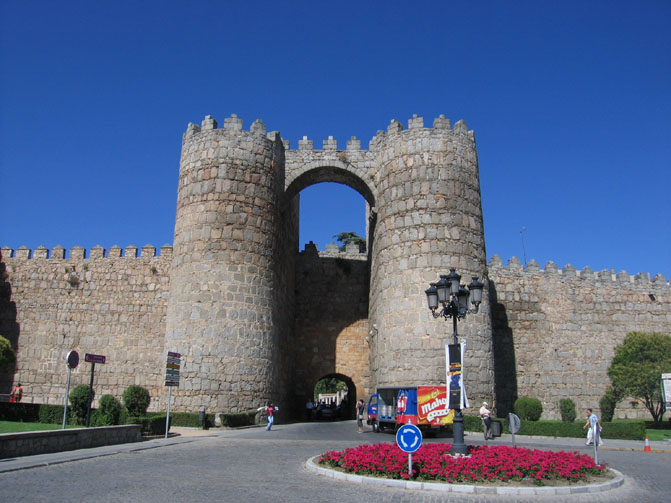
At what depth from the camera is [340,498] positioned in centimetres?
729

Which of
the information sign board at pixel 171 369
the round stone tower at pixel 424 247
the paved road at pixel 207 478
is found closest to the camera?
the paved road at pixel 207 478

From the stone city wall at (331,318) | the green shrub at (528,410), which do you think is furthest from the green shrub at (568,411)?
the stone city wall at (331,318)

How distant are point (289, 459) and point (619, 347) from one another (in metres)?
21.0

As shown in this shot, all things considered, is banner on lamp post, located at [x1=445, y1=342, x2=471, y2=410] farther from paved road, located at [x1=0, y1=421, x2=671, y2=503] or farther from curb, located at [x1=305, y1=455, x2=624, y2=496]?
paved road, located at [x1=0, y1=421, x2=671, y2=503]

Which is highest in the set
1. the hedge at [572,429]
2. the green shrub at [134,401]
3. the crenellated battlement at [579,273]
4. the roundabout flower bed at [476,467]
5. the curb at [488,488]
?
the crenellated battlement at [579,273]

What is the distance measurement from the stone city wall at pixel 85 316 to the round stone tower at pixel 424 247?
1078 cm

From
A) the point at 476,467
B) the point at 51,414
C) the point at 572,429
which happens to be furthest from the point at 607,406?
the point at 51,414

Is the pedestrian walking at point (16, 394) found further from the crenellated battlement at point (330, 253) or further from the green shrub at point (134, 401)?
the crenellated battlement at point (330, 253)

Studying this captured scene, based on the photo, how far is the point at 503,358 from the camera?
1014 inches

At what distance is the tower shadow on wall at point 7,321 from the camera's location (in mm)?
25797

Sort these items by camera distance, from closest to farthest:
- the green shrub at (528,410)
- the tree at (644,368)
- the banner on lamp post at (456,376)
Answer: the banner on lamp post at (456,376)
the green shrub at (528,410)
the tree at (644,368)

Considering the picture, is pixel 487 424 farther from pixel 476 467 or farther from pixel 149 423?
pixel 149 423

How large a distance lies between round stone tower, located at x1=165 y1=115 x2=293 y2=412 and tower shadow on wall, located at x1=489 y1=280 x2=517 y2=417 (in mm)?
9908

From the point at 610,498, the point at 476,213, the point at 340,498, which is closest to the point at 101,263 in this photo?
the point at 476,213
